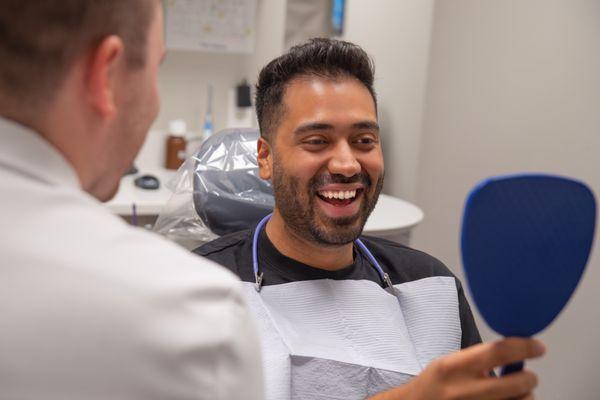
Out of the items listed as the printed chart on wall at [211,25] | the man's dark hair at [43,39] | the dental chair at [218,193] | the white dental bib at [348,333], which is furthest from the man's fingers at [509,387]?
the printed chart on wall at [211,25]

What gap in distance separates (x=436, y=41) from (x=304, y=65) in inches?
47.6

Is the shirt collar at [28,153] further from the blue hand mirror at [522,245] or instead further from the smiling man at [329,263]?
the smiling man at [329,263]

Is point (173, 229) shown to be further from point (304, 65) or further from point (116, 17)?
point (116, 17)

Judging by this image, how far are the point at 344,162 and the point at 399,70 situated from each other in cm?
143

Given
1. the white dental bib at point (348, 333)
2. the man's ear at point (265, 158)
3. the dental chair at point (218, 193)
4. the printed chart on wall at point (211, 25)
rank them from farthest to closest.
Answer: the printed chart on wall at point (211, 25)
the dental chair at point (218, 193)
the man's ear at point (265, 158)
the white dental bib at point (348, 333)

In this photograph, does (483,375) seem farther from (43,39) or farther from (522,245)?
(43,39)

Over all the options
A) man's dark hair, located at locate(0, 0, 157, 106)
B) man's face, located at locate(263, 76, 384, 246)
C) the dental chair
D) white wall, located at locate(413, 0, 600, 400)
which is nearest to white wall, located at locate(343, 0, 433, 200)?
white wall, located at locate(413, 0, 600, 400)

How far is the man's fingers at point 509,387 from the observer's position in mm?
817

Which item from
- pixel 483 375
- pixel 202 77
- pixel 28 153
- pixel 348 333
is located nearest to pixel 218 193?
pixel 348 333

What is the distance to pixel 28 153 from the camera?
630 millimetres

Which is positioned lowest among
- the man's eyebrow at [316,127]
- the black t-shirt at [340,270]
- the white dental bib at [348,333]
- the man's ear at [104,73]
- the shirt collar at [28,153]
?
the white dental bib at [348,333]

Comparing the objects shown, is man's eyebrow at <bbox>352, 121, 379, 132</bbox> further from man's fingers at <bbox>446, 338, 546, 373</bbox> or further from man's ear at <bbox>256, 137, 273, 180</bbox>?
man's fingers at <bbox>446, 338, 546, 373</bbox>

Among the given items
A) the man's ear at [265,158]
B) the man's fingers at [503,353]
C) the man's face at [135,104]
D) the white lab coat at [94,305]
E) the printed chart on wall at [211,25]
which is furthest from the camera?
the printed chart on wall at [211,25]

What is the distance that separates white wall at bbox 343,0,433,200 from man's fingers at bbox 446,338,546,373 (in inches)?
72.1
